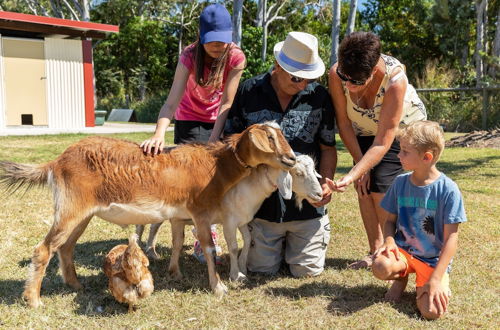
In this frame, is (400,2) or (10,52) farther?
(400,2)

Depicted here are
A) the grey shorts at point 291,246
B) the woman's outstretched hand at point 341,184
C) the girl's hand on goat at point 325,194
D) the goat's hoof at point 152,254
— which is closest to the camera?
the woman's outstretched hand at point 341,184

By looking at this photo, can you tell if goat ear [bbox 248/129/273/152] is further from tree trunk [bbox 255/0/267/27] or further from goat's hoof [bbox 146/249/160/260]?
tree trunk [bbox 255/0/267/27]

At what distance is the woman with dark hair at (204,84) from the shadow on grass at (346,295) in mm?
1273

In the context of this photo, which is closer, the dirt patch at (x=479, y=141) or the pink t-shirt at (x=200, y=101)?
the pink t-shirt at (x=200, y=101)

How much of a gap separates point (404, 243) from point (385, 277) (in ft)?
1.52

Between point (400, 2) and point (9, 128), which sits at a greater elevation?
point (400, 2)

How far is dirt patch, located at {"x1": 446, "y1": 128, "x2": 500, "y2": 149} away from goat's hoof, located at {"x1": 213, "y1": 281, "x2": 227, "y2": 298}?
1305cm

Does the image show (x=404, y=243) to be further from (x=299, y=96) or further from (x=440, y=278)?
(x=299, y=96)

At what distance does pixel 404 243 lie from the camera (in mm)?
4109

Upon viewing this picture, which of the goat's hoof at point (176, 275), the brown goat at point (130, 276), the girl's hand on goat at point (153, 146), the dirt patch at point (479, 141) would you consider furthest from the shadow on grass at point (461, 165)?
the brown goat at point (130, 276)

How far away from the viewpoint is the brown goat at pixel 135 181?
3793mm

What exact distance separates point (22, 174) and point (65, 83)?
57.9 feet

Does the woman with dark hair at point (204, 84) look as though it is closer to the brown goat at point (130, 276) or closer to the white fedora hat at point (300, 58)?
the white fedora hat at point (300, 58)

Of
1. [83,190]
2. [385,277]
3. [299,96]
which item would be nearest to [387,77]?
[299,96]
